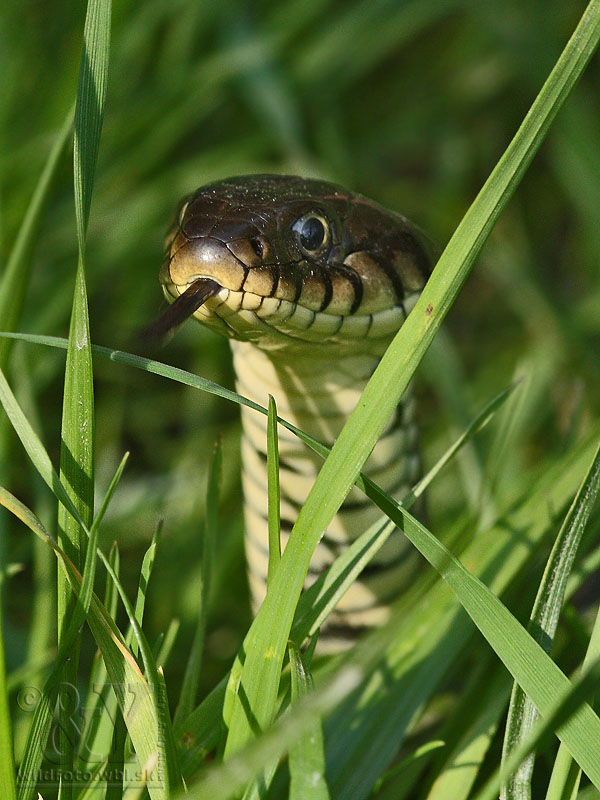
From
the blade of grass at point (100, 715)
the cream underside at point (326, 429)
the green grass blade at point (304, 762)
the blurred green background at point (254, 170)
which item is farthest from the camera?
the blurred green background at point (254, 170)

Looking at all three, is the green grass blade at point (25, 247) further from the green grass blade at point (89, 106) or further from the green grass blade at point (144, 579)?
the green grass blade at point (144, 579)

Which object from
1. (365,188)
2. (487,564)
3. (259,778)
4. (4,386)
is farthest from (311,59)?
(259,778)

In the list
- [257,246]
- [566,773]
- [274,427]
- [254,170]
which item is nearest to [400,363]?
[274,427]

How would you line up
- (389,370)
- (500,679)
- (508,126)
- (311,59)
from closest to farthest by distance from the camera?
(389,370)
(500,679)
(311,59)
(508,126)

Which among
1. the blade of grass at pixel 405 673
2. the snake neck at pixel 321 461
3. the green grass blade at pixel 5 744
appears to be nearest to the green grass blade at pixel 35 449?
the green grass blade at pixel 5 744

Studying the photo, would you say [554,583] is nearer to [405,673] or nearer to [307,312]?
[405,673]

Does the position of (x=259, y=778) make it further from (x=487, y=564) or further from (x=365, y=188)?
(x=365, y=188)

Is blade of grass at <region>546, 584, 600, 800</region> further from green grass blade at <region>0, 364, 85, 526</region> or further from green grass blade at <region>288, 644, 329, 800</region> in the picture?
green grass blade at <region>0, 364, 85, 526</region>

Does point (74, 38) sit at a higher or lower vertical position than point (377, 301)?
higher
